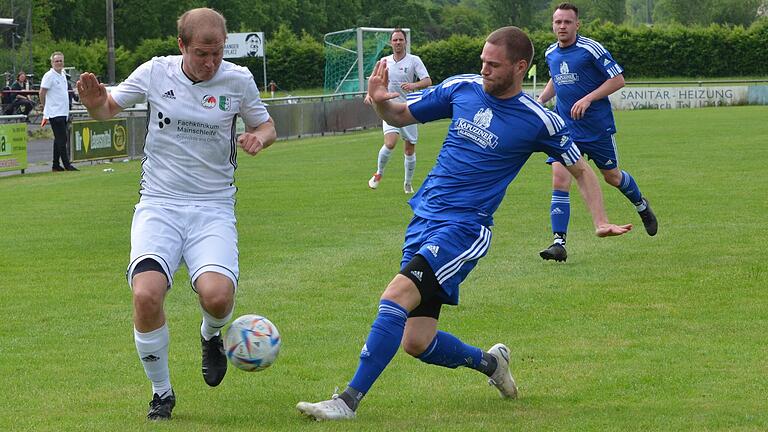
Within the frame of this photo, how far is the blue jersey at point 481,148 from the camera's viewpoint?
20.8ft

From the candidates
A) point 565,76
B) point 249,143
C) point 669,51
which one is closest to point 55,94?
point 565,76

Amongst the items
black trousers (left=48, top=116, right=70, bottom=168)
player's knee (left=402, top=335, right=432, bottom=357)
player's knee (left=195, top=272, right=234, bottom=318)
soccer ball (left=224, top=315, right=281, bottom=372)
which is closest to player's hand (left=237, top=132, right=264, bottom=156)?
player's knee (left=195, top=272, right=234, bottom=318)

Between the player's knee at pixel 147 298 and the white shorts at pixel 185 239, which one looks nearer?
the player's knee at pixel 147 298

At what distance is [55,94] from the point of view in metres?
22.5

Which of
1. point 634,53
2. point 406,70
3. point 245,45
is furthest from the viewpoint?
point 634,53

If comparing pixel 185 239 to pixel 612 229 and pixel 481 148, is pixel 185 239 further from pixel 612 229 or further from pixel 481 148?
pixel 612 229

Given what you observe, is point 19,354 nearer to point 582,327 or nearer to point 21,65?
point 582,327

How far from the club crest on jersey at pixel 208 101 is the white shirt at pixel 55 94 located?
660 inches

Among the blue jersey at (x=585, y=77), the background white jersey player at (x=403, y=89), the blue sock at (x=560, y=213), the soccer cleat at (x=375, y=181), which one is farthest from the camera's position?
the soccer cleat at (x=375, y=181)

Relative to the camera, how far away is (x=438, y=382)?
6922 millimetres

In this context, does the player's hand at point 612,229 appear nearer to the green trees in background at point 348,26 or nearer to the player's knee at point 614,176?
the player's knee at point 614,176

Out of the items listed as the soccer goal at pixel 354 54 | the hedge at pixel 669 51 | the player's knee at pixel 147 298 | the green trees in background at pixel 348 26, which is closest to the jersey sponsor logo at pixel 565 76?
the player's knee at pixel 147 298

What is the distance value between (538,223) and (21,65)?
39445mm

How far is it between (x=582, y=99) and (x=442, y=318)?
3474 millimetres
